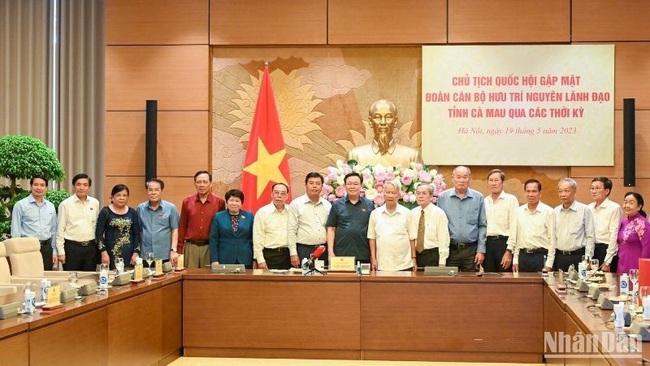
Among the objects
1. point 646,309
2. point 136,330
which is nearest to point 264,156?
point 136,330

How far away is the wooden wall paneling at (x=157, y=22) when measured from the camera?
27.7 ft

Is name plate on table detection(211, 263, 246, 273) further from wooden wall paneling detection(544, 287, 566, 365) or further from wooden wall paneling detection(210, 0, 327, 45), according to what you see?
wooden wall paneling detection(210, 0, 327, 45)

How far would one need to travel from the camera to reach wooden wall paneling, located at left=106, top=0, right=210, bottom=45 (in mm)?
8438

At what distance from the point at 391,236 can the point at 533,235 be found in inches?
44.9

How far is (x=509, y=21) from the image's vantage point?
26.8ft

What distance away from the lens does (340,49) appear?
8398 millimetres

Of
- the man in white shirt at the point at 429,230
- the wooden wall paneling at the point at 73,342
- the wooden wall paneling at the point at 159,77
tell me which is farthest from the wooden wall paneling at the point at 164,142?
the wooden wall paneling at the point at 73,342

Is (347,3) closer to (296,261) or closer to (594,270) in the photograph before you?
(296,261)

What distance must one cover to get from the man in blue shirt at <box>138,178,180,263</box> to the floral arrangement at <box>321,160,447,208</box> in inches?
50.9

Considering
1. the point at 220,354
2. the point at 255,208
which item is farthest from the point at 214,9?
the point at 220,354

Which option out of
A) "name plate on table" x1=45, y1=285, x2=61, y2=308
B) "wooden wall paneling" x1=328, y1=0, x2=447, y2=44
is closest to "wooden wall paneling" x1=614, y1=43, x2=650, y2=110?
"wooden wall paneling" x1=328, y1=0, x2=447, y2=44

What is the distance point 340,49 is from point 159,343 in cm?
418

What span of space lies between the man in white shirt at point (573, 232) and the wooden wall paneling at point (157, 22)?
13.4ft

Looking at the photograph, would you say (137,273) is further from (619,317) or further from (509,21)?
(509,21)
